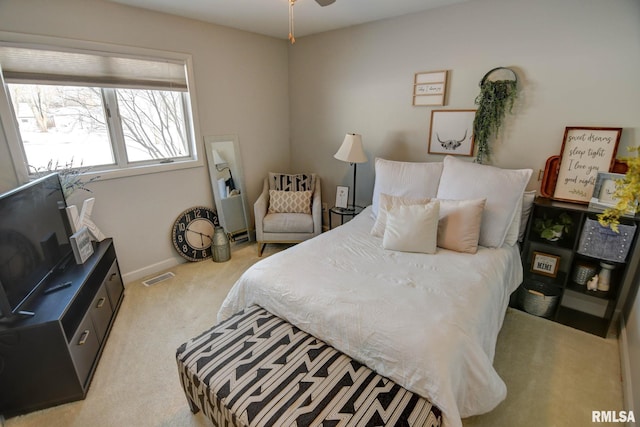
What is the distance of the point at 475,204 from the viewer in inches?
85.0

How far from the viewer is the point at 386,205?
2.44m

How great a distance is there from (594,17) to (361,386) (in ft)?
9.30

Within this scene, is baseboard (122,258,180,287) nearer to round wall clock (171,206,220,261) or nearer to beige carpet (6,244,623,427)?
round wall clock (171,206,220,261)

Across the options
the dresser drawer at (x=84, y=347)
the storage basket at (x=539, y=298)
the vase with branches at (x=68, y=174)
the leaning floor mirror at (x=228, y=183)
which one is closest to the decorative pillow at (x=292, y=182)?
the leaning floor mirror at (x=228, y=183)

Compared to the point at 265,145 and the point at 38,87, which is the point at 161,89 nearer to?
the point at 38,87

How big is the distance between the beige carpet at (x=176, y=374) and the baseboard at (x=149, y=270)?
0.31 meters

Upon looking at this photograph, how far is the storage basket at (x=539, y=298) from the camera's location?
7.70 feet

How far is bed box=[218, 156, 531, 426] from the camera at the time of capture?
1310 mm

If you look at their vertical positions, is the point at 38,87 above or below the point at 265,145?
above

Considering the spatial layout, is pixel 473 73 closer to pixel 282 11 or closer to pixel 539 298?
pixel 282 11

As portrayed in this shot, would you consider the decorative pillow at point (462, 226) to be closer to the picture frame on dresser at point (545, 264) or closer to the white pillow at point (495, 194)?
the white pillow at point (495, 194)

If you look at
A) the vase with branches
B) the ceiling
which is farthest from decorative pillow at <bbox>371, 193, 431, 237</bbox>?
the vase with branches

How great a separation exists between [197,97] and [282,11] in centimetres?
119

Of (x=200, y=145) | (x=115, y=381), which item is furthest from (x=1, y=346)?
(x=200, y=145)
